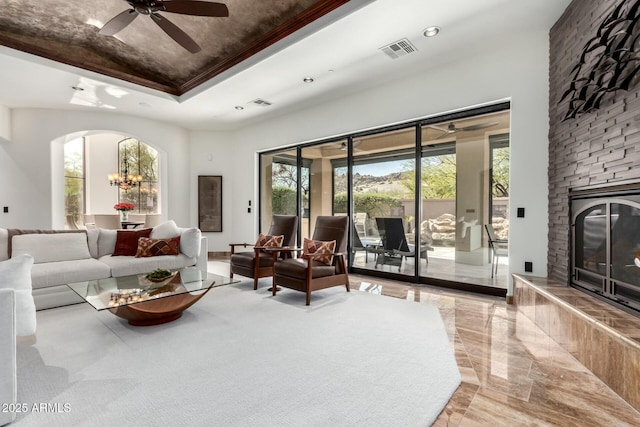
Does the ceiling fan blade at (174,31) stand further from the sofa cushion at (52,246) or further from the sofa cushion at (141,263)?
the sofa cushion at (52,246)

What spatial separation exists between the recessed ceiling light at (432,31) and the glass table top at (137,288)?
341cm

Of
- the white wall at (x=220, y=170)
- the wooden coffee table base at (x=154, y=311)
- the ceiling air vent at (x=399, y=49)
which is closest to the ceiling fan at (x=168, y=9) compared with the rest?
the ceiling air vent at (x=399, y=49)

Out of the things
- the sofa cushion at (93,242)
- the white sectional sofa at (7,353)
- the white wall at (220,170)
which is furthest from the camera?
the white wall at (220,170)

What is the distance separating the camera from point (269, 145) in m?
6.67

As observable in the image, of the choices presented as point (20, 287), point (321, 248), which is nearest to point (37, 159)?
point (20, 287)

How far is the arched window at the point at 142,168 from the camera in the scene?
9.96 metres

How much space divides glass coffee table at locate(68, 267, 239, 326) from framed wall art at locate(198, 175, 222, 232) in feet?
13.9

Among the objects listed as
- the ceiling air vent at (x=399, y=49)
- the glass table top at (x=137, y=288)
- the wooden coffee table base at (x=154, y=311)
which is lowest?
the wooden coffee table base at (x=154, y=311)

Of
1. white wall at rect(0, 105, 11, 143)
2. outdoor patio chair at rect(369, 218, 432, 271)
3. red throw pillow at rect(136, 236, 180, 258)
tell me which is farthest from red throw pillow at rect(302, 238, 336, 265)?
white wall at rect(0, 105, 11, 143)

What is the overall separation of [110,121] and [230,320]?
5.50 metres

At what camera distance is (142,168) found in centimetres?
1011

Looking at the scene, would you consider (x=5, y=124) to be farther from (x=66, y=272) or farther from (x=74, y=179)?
(x=66, y=272)

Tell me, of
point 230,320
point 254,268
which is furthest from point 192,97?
point 230,320

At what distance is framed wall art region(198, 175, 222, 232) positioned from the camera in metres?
7.53
